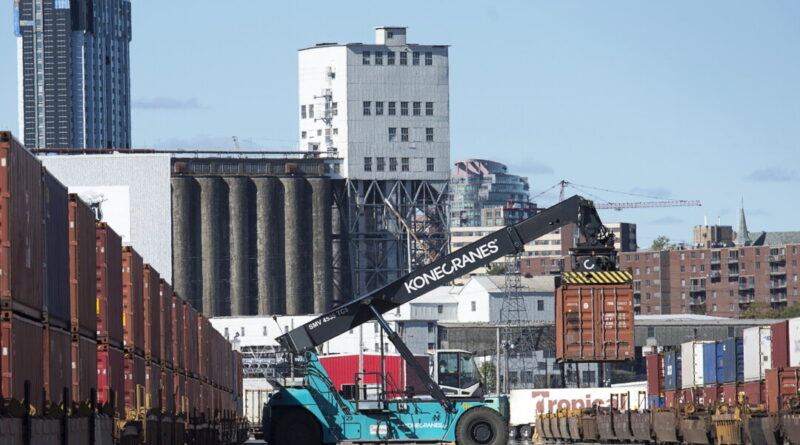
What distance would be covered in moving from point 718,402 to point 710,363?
13415mm

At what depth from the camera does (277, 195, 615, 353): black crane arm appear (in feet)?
131

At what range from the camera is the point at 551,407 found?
88.7 meters

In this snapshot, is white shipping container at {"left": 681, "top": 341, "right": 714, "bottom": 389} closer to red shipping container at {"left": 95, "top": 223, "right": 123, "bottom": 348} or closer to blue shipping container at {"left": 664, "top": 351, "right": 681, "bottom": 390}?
blue shipping container at {"left": 664, "top": 351, "right": 681, "bottom": 390}

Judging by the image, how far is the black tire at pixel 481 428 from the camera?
129ft

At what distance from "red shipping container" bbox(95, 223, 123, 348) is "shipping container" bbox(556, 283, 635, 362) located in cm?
1266

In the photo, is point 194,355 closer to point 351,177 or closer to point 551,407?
point 551,407

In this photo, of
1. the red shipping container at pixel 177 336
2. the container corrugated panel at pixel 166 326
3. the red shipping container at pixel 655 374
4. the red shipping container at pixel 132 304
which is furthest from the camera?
the red shipping container at pixel 655 374

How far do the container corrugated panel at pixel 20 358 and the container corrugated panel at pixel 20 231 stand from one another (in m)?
0.19

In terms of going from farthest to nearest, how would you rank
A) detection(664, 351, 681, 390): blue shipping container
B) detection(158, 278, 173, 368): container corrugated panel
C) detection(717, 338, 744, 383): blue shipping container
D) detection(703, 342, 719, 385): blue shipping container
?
detection(664, 351, 681, 390): blue shipping container < detection(703, 342, 719, 385): blue shipping container < detection(717, 338, 744, 383): blue shipping container < detection(158, 278, 173, 368): container corrugated panel

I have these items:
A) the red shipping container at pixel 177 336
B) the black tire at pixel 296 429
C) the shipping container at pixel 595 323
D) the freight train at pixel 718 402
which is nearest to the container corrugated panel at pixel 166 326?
the red shipping container at pixel 177 336

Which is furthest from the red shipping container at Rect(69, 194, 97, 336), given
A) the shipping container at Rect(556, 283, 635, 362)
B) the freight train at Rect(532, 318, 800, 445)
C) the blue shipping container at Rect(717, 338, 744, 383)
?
the blue shipping container at Rect(717, 338, 744, 383)

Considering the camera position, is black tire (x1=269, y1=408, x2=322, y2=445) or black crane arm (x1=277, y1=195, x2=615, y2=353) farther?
black crane arm (x1=277, y1=195, x2=615, y2=353)

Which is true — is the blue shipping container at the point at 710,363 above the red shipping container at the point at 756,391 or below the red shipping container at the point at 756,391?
above

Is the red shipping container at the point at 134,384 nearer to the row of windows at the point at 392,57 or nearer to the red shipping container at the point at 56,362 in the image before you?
the red shipping container at the point at 56,362
